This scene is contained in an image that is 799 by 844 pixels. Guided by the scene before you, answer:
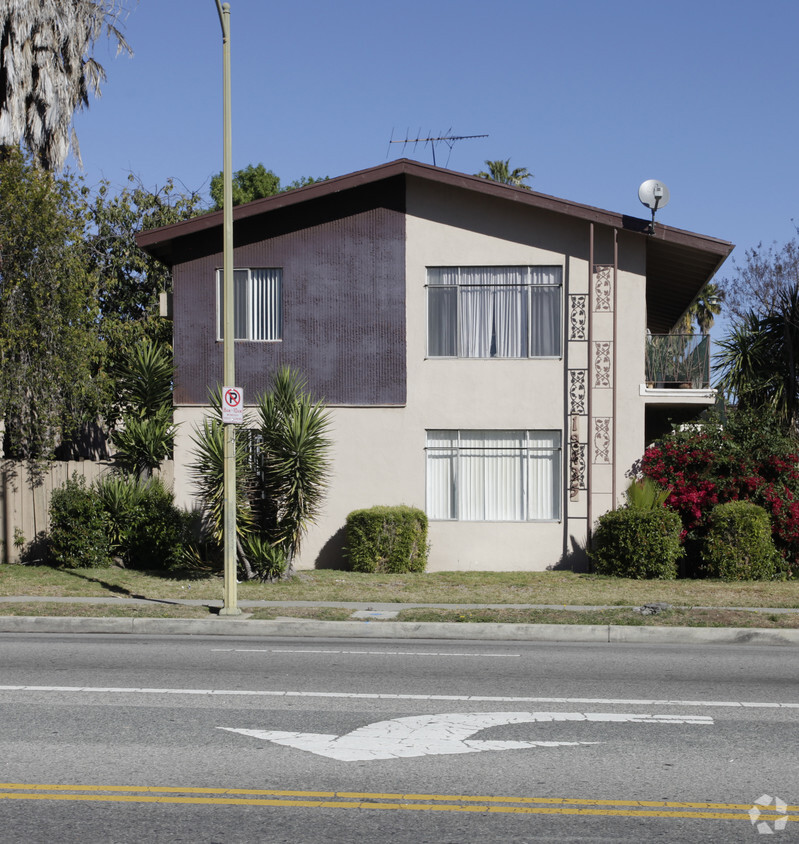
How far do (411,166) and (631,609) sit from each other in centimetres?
951

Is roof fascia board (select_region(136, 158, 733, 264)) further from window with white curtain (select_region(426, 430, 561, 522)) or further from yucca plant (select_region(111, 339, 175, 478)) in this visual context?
window with white curtain (select_region(426, 430, 561, 522))

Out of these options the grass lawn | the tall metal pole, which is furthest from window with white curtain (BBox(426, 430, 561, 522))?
the tall metal pole

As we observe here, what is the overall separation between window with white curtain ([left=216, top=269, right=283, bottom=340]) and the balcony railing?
24.3 ft

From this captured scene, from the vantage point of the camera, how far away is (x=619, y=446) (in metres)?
19.2

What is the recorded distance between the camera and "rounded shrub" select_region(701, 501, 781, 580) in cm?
1761

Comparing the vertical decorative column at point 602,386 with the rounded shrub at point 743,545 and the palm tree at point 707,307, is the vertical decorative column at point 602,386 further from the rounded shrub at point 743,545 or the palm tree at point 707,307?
the palm tree at point 707,307

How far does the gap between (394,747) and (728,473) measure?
13.4m

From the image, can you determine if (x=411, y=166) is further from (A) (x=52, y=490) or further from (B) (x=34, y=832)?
(B) (x=34, y=832)

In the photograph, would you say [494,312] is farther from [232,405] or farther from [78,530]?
[78,530]

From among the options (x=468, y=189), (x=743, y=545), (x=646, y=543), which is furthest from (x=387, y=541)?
(x=468, y=189)

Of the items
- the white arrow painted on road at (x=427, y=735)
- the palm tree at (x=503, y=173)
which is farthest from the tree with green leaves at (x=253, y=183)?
the white arrow painted on road at (x=427, y=735)

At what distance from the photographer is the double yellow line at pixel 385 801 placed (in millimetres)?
5777

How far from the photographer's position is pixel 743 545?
1767 centimetres

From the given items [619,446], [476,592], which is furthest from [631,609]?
[619,446]
